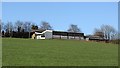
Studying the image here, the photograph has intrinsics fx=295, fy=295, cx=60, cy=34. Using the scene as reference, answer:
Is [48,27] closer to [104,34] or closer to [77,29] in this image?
[77,29]

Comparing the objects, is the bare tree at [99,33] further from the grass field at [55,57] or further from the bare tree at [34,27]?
the grass field at [55,57]

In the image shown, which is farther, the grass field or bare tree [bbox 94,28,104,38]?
bare tree [bbox 94,28,104,38]

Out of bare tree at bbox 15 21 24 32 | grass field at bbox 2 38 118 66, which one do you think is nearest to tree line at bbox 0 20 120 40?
bare tree at bbox 15 21 24 32

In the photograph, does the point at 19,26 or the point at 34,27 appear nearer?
the point at 19,26

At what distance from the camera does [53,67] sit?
12.8 m

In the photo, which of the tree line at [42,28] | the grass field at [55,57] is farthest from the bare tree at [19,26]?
the grass field at [55,57]

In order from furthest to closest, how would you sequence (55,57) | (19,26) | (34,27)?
(34,27)
(19,26)
(55,57)

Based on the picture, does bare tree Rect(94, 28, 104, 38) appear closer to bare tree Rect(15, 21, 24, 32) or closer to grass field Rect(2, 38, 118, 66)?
bare tree Rect(15, 21, 24, 32)

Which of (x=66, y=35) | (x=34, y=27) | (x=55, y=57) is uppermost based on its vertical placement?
(x=34, y=27)

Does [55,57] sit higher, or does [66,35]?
[66,35]

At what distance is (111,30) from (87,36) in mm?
20064

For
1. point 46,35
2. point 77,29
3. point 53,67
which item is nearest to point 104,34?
point 77,29

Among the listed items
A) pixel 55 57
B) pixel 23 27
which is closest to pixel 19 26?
pixel 23 27

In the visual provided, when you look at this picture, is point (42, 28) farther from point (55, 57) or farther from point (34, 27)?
point (55, 57)
